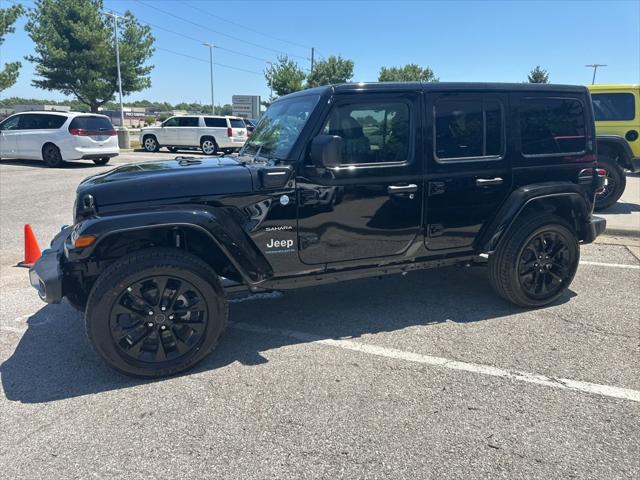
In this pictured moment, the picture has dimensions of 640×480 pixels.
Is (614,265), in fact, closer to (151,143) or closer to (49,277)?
(49,277)

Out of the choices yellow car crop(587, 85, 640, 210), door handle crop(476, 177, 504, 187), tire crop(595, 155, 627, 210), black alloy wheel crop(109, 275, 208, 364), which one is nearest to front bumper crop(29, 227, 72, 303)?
black alloy wheel crop(109, 275, 208, 364)

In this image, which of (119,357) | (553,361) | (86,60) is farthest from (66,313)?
(86,60)

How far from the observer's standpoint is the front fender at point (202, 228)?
2.95 metres

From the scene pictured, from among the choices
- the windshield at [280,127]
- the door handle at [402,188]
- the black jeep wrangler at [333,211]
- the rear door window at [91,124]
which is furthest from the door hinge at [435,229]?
the rear door window at [91,124]

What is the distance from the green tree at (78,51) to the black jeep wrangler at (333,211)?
94.0ft

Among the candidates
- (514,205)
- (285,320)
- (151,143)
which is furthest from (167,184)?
Result: (151,143)

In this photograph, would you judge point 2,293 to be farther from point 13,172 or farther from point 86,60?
point 86,60

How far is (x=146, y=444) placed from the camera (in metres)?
2.52

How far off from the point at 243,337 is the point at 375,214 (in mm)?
1435

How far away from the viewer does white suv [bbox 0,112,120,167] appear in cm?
1429

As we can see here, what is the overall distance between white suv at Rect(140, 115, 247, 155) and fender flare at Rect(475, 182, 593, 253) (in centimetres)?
1730

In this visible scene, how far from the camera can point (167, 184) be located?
3158 mm

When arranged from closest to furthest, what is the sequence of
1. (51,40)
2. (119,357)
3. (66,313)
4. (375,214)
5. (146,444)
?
(146,444) → (119,357) → (375,214) → (66,313) → (51,40)

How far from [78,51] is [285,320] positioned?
29930 millimetres
